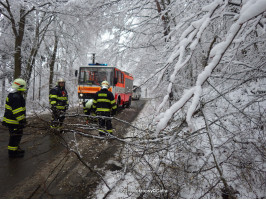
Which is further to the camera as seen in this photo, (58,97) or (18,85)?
(58,97)

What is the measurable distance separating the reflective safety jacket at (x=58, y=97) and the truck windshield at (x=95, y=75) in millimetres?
3826

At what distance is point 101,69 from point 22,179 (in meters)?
7.18

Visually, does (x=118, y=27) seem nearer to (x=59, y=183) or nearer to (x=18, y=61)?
(x=59, y=183)

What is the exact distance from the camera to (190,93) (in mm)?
1205

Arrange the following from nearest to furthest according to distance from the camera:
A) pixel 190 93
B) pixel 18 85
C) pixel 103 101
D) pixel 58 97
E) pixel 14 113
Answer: pixel 190 93, pixel 14 113, pixel 18 85, pixel 103 101, pixel 58 97

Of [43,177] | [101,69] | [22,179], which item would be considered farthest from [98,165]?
[101,69]

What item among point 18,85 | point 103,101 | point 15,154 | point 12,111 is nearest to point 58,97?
point 103,101

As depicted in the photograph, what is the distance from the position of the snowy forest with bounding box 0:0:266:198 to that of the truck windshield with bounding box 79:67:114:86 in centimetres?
222

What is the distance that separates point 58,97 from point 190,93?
16.4ft

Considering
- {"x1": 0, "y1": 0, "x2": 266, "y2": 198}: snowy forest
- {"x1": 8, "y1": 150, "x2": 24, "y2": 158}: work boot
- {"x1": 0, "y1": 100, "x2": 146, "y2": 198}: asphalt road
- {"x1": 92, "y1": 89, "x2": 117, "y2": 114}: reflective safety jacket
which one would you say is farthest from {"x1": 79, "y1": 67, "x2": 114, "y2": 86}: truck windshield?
{"x1": 8, "y1": 150, "x2": 24, "y2": 158}: work boot

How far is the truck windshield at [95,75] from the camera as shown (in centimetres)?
910

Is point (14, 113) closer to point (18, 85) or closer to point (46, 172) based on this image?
point (18, 85)

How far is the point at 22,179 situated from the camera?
2717 millimetres

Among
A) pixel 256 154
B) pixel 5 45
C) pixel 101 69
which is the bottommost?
pixel 256 154
